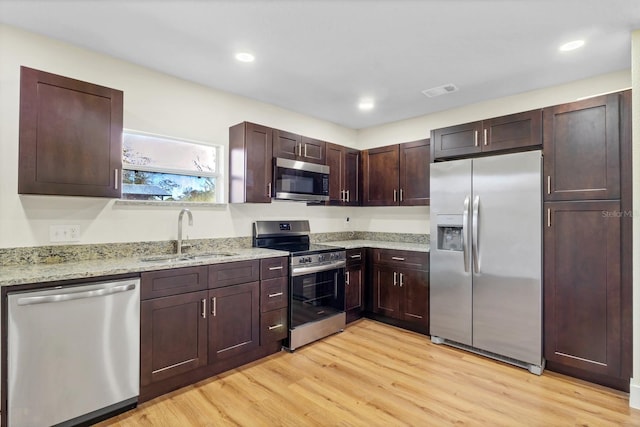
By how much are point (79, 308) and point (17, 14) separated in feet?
6.26

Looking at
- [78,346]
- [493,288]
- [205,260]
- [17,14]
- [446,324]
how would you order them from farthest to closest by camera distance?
1. [446,324]
2. [493,288]
3. [205,260]
4. [17,14]
5. [78,346]

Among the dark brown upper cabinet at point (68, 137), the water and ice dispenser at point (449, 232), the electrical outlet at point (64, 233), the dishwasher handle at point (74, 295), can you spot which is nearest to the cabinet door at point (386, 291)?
the water and ice dispenser at point (449, 232)

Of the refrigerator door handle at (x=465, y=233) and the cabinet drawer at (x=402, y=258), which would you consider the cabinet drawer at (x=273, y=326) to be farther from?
the refrigerator door handle at (x=465, y=233)

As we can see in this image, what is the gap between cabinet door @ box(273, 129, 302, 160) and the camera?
347 cm

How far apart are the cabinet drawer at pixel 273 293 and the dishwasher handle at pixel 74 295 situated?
1093 mm

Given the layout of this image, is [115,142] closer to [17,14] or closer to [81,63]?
[81,63]

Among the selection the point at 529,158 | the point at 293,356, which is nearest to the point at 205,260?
the point at 293,356

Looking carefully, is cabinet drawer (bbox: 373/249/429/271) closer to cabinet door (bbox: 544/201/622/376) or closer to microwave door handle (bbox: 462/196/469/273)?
microwave door handle (bbox: 462/196/469/273)

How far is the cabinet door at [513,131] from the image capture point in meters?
2.86

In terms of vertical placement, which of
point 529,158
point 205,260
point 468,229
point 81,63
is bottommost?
point 205,260

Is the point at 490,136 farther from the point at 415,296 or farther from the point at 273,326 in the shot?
the point at 273,326

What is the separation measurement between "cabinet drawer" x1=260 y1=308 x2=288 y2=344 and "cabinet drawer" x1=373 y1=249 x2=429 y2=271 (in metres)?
1.36

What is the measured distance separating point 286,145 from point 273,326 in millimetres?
1854

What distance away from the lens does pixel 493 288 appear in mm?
2986
